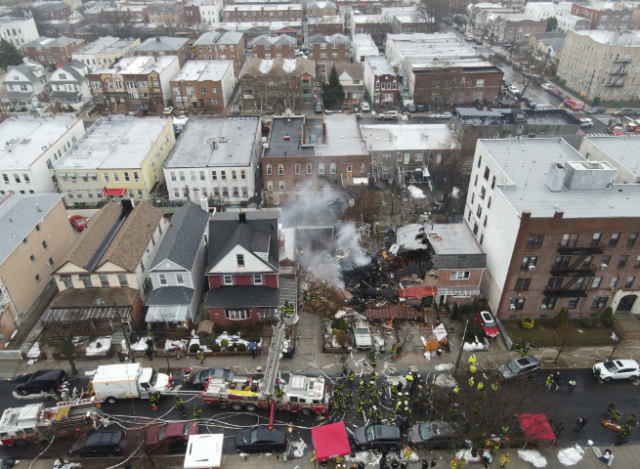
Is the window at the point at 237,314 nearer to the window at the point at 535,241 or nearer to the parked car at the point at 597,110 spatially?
the window at the point at 535,241

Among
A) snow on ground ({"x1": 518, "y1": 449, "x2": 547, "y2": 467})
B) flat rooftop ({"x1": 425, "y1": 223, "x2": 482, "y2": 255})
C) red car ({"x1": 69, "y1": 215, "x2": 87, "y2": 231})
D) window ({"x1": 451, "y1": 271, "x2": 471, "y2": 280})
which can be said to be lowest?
red car ({"x1": 69, "y1": 215, "x2": 87, "y2": 231})

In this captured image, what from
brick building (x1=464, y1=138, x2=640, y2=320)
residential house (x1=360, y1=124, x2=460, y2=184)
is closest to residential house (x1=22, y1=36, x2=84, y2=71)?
residential house (x1=360, y1=124, x2=460, y2=184)

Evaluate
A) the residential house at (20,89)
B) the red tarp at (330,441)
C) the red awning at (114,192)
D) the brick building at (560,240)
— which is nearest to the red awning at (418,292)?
the brick building at (560,240)

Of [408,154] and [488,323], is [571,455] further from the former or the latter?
[408,154]

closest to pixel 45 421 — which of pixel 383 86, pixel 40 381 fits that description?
pixel 40 381

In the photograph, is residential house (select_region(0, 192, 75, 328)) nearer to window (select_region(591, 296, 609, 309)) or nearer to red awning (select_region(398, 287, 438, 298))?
red awning (select_region(398, 287, 438, 298))
